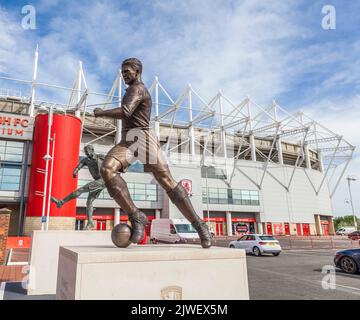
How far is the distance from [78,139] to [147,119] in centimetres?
2738

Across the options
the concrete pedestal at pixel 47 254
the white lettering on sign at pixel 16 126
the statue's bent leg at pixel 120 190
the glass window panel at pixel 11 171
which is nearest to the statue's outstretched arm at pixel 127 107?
the statue's bent leg at pixel 120 190

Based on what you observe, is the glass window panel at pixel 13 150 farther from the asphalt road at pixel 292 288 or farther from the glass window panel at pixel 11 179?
the asphalt road at pixel 292 288

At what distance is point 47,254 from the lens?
6.30 metres

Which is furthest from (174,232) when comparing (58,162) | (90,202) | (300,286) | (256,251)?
(300,286)

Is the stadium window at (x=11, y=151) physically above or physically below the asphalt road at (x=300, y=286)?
above

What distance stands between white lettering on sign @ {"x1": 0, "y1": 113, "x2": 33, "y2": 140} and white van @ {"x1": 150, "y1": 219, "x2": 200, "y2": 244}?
17236mm

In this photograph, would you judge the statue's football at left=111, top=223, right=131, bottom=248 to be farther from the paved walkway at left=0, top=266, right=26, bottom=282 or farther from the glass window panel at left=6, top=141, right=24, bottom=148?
the glass window panel at left=6, top=141, right=24, bottom=148

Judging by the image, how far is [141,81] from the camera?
13.0 feet

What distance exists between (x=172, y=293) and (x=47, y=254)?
457 cm

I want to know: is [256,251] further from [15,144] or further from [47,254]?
[15,144]

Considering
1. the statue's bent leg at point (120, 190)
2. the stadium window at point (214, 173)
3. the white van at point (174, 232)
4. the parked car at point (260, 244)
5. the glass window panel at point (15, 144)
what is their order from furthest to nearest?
the stadium window at point (214, 173) → the glass window panel at point (15, 144) → the white van at point (174, 232) → the parked car at point (260, 244) → the statue's bent leg at point (120, 190)

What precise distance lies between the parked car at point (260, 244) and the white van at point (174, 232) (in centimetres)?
415

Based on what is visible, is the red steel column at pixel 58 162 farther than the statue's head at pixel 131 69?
Yes

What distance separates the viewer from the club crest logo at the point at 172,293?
9.40ft
